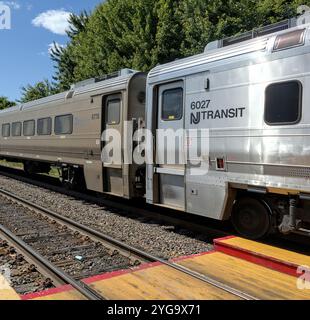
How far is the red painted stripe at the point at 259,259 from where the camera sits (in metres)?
5.42

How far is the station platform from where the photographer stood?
480cm

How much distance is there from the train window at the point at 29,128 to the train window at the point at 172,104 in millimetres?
9671

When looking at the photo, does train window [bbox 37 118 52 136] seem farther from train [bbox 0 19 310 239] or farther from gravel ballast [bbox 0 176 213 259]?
train [bbox 0 19 310 239]

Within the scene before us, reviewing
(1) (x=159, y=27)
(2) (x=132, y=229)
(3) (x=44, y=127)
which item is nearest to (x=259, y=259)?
(2) (x=132, y=229)

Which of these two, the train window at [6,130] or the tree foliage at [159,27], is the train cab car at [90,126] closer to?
the train window at [6,130]

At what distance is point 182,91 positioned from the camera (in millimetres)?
7758

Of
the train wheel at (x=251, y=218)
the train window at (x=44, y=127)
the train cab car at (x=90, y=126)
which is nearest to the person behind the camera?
the train wheel at (x=251, y=218)

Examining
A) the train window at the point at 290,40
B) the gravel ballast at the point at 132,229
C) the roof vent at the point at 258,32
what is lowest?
the gravel ballast at the point at 132,229

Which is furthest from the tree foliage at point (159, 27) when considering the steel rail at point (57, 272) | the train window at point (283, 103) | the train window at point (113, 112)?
the steel rail at point (57, 272)
